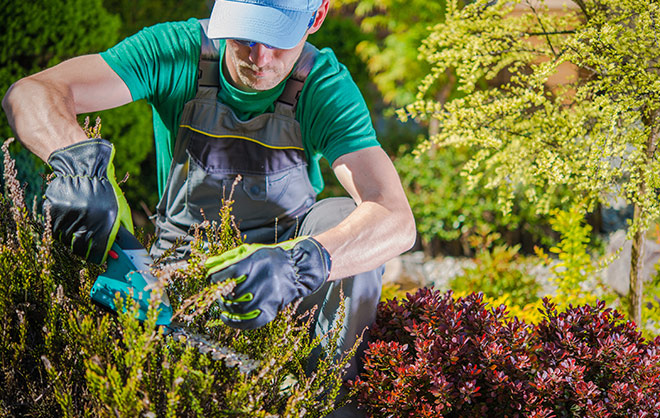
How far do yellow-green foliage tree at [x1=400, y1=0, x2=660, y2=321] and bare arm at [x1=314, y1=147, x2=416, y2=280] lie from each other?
79 cm

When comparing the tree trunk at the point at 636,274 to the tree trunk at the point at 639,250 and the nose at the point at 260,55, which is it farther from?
the nose at the point at 260,55

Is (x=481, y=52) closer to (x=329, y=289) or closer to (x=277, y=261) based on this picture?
(x=329, y=289)

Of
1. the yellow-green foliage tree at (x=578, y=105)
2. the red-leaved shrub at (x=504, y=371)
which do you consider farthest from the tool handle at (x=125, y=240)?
the yellow-green foliage tree at (x=578, y=105)

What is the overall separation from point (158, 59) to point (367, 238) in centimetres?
130

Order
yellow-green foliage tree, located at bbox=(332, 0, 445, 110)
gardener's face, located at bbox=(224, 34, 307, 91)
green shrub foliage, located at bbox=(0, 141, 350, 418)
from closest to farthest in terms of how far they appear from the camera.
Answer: green shrub foliage, located at bbox=(0, 141, 350, 418)
gardener's face, located at bbox=(224, 34, 307, 91)
yellow-green foliage tree, located at bbox=(332, 0, 445, 110)

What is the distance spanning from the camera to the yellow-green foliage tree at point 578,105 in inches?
97.6

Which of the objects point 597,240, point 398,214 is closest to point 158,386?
point 398,214

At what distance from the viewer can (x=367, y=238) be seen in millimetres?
1903

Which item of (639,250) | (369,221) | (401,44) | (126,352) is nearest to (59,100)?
(126,352)

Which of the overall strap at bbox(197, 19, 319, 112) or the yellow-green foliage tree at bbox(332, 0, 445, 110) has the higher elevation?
the overall strap at bbox(197, 19, 319, 112)

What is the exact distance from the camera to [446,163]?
6.34 m

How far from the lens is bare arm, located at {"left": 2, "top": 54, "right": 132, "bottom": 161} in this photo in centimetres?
191

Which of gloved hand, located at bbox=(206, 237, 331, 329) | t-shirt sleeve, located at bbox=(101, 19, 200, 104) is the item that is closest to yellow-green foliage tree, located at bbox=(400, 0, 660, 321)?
t-shirt sleeve, located at bbox=(101, 19, 200, 104)

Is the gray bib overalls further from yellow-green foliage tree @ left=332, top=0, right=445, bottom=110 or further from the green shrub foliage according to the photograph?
yellow-green foliage tree @ left=332, top=0, right=445, bottom=110
